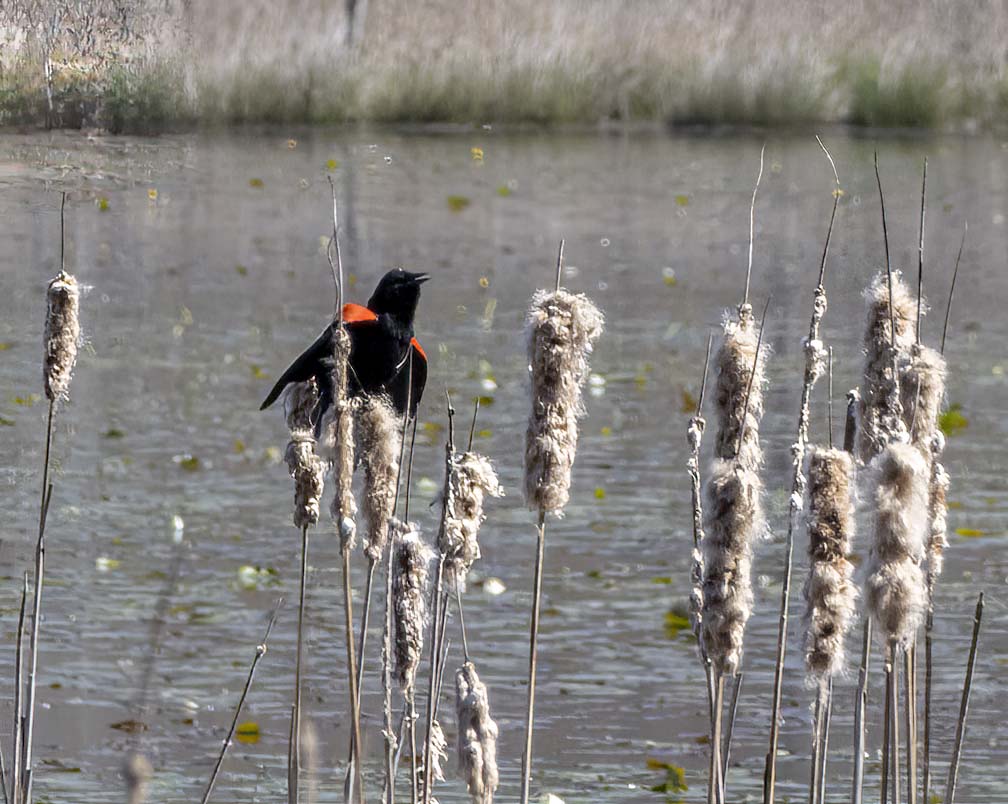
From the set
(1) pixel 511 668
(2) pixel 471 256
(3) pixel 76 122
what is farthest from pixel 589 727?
(2) pixel 471 256

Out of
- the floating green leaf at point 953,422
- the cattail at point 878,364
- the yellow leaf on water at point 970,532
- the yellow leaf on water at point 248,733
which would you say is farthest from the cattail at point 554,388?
the floating green leaf at point 953,422

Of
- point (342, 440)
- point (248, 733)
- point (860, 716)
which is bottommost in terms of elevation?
point (248, 733)

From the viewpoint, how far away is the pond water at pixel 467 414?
4023 millimetres

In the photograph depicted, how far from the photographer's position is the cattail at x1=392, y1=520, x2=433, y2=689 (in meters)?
2.08

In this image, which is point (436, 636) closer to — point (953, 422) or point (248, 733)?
point (248, 733)

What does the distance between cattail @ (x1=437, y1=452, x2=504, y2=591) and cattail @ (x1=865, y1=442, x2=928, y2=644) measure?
17.2 inches

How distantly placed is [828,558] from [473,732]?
1.51ft

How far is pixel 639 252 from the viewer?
11359 millimetres

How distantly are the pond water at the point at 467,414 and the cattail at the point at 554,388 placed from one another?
22.0 inches

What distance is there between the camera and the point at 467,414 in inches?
286

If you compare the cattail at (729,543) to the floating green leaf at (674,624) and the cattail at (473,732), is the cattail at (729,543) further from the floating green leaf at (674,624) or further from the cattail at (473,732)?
the floating green leaf at (674,624)

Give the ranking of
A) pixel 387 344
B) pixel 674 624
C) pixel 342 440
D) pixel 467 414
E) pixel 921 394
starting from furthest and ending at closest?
pixel 467 414, pixel 674 624, pixel 387 344, pixel 921 394, pixel 342 440

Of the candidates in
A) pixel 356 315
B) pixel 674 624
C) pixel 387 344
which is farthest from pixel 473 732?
pixel 674 624

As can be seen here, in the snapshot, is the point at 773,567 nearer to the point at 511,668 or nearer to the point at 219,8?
the point at 511,668
